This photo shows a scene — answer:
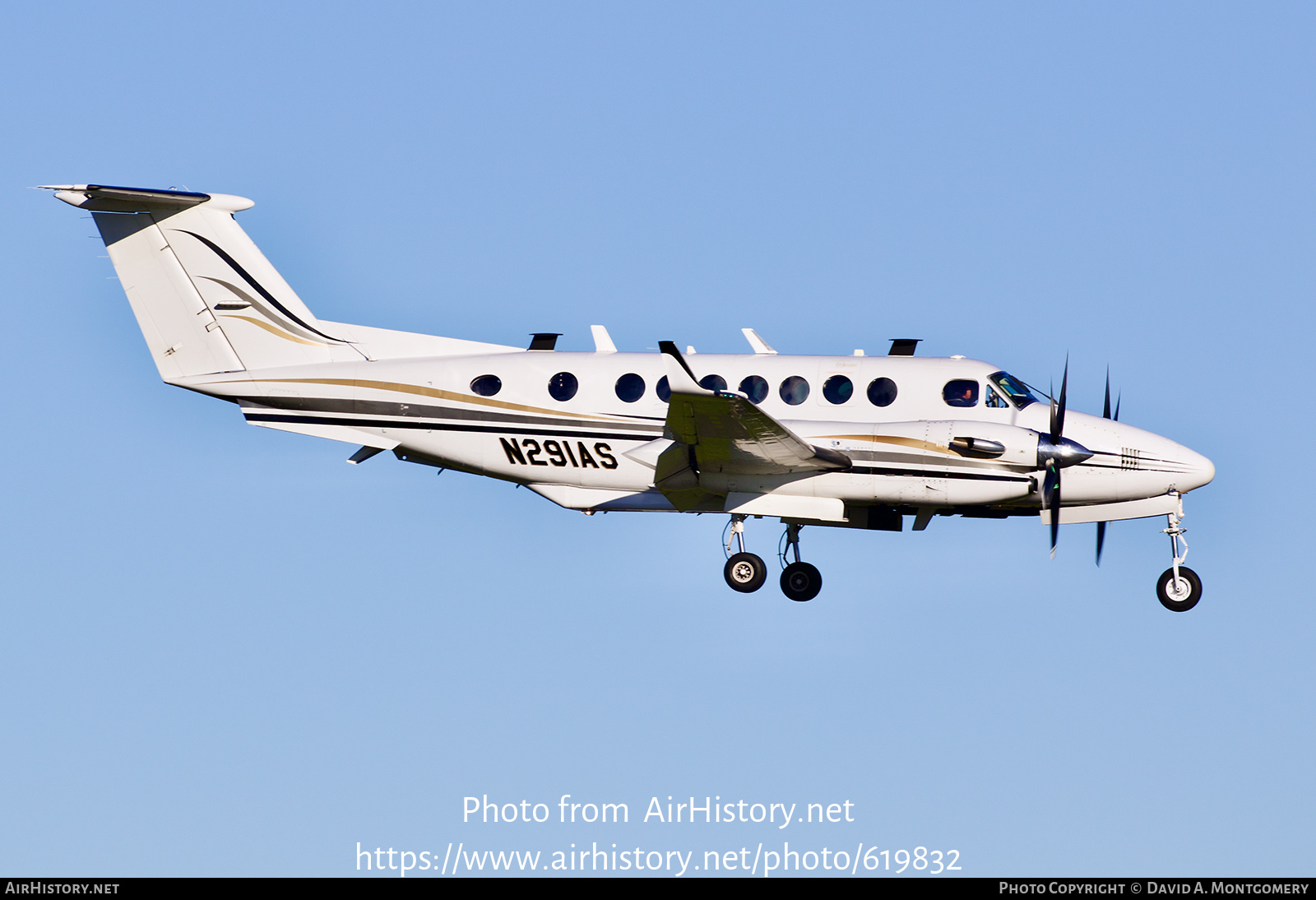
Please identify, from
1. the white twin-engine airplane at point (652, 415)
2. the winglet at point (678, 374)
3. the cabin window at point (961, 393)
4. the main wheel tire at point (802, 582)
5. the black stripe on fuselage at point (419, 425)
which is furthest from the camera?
the main wheel tire at point (802, 582)

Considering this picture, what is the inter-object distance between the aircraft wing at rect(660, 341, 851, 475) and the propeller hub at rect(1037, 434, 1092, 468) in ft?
8.79

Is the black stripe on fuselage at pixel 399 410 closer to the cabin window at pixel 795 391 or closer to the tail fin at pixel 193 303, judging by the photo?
the tail fin at pixel 193 303

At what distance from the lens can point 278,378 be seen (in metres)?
23.8

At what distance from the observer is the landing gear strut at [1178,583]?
22.0 metres

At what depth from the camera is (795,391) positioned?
74.1ft

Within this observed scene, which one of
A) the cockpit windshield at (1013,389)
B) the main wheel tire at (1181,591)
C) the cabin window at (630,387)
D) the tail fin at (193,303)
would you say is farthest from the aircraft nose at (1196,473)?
the tail fin at (193,303)

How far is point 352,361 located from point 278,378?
3.79ft

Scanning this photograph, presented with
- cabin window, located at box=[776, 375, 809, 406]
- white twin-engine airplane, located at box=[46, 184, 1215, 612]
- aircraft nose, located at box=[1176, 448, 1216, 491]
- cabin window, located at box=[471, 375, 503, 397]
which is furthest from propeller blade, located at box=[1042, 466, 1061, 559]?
cabin window, located at box=[471, 375, 503, 397]

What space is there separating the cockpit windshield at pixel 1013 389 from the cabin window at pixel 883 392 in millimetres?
1465

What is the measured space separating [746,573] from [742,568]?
0.10 metres

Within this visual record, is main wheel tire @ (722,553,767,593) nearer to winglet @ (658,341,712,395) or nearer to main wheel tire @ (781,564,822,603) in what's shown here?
main wheel tire @ (781,564,822,603)

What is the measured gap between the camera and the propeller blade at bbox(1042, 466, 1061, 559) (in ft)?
71.3

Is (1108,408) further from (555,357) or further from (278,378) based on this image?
(278,378)
